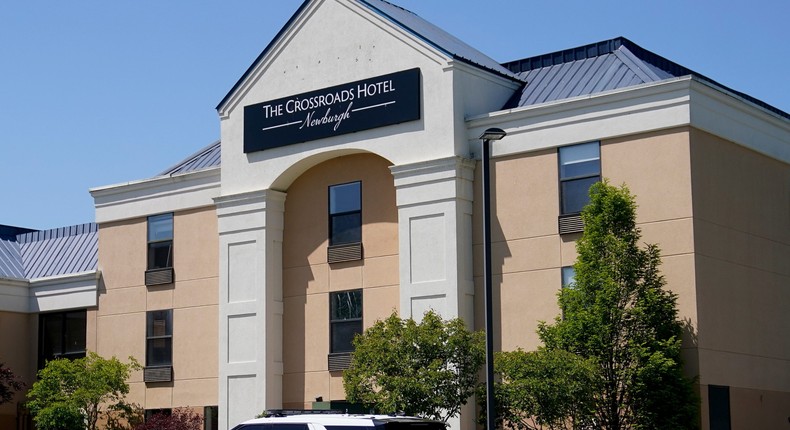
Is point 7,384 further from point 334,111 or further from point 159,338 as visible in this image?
point 334,111

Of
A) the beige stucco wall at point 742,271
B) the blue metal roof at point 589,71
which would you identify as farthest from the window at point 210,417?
the beige stucco wall at point 742,271

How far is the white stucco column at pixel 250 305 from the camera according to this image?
36.9 meters

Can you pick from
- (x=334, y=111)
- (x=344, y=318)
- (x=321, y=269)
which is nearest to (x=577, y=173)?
(x=334, y=111)

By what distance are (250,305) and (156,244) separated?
5388mm

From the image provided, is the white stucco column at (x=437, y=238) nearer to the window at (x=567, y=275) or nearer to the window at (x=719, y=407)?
the window at (x=567, y=275)

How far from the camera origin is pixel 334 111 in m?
36.2

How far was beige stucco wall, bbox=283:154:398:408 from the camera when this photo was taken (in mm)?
35531

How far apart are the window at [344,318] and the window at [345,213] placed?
155cm

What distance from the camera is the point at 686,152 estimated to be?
3033 centimetres

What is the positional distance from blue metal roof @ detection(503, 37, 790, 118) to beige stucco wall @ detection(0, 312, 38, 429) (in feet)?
65.1

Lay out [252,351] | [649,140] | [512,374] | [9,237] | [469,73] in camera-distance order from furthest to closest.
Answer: [9,237], [252,351], [469,73], [649,140], [512,374]

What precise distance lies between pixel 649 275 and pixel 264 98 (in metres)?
13.8

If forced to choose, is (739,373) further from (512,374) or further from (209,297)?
(209,297)

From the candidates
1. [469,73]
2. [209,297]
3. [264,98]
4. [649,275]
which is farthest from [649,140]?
[209,297]
